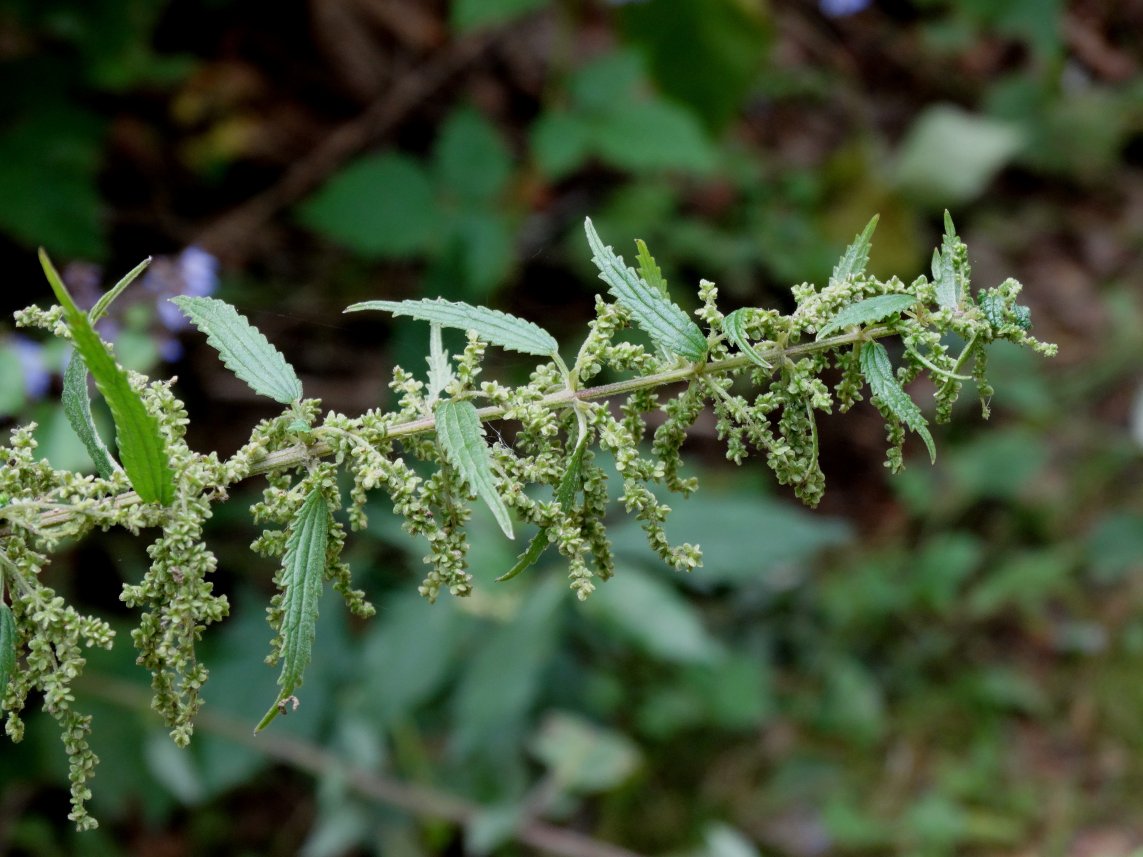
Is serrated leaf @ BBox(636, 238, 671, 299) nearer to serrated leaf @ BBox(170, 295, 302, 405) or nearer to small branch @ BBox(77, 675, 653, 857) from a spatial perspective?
serrated leaf @ BBox(170, 295, 302, 405)

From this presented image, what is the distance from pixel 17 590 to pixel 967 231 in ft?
18.3

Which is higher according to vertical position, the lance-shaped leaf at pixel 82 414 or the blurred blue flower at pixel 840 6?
the blurred blue flower at pixel 840 6

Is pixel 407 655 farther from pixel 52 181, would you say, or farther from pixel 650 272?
pixel 650 272

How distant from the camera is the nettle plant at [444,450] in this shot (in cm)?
116

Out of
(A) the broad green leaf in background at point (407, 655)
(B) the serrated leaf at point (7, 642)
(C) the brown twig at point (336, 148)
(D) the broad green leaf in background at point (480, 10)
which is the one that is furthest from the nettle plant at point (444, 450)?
(C) the brown twig at point (336, 148)

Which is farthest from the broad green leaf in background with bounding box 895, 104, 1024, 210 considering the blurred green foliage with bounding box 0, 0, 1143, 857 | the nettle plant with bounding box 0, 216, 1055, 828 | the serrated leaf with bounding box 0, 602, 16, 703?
the serrated leaf with bounding box 0, 602, 16, 703

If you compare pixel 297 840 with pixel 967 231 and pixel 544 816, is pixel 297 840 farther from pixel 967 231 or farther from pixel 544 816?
pixel 967 231

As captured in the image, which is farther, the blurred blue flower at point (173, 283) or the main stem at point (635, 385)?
the blurred blue flower at point (173, 283)

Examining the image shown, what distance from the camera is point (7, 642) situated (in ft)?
3.74

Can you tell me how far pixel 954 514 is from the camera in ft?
16.1

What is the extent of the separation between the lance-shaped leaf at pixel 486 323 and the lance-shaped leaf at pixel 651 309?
100 millimetres

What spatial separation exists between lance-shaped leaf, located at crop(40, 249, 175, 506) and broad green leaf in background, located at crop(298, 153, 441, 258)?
10.4 feet

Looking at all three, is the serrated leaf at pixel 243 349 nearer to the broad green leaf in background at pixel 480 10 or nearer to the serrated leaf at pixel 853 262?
the serrated leaf at pixel 853 262

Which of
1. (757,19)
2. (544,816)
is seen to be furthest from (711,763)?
(757,19)
